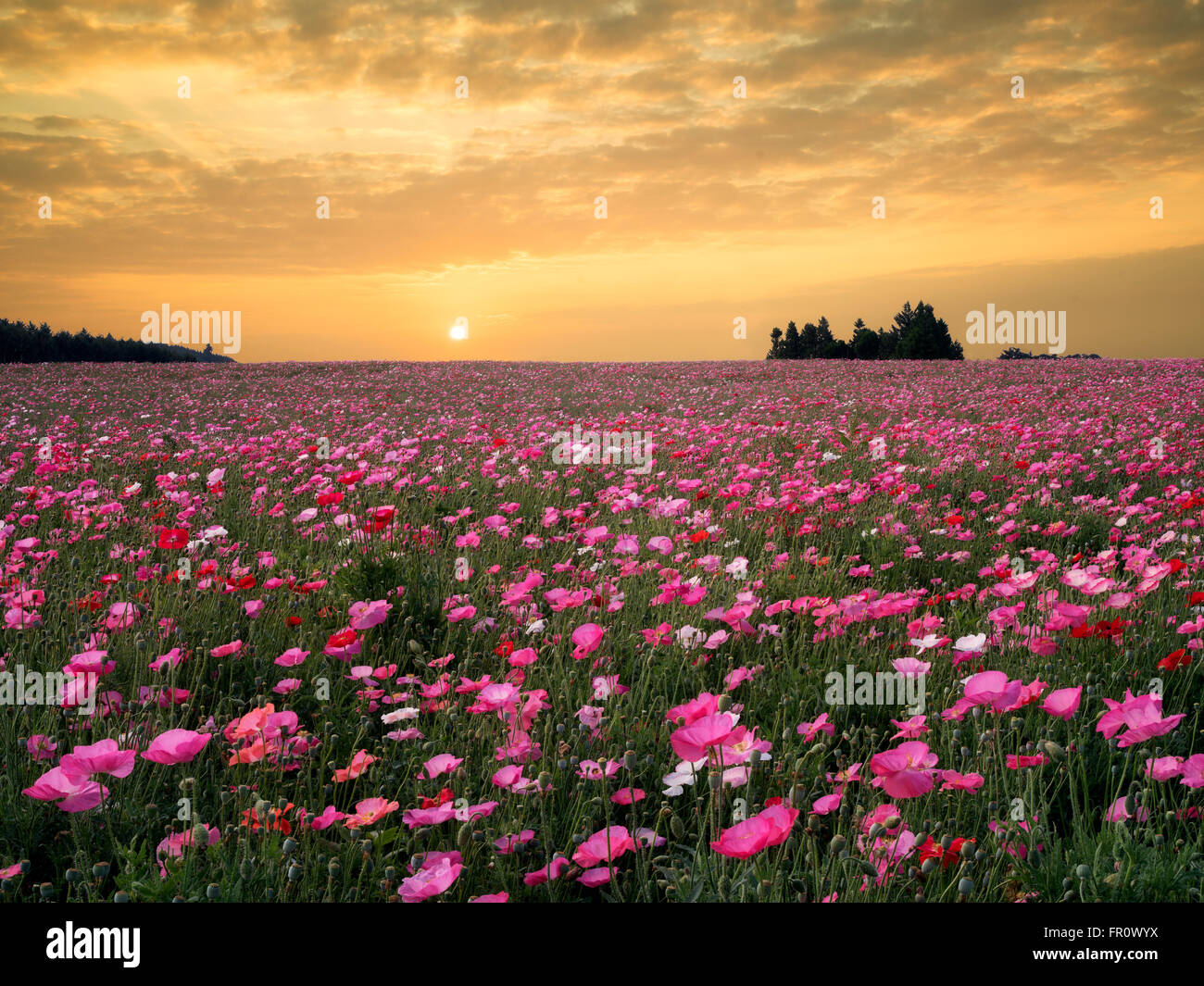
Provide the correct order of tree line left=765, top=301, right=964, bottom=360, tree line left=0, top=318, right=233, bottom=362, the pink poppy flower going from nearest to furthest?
the pink poppy flower, tree line left=0, top=318, right=233, bottom=362, tree line left=765, top=301, right=964, bottom=360

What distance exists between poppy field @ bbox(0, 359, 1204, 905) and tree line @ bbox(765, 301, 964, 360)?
38674mm

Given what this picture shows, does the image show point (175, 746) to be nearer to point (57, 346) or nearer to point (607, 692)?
point (607, 692)

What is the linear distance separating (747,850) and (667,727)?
3.66 feet

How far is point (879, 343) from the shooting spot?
49.8m

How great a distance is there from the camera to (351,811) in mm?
1962

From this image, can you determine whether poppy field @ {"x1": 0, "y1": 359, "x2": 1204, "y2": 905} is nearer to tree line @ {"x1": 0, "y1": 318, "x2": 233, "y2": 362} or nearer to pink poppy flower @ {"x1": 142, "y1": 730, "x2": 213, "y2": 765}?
pink poppy flower @ {"x1": 142, "y1": 730, "x2": 213, "y2": 765}

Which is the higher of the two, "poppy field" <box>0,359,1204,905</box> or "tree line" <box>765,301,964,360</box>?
"tree line" <box>765,301,964,360</box>

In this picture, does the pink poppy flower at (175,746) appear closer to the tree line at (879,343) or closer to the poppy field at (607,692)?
the poppy field at (607,692)

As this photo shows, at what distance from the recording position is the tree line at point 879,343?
47.7 metres

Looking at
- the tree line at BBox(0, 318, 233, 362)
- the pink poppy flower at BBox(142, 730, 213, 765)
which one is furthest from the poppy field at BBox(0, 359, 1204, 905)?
the tree line at BBox(0, 318, 233, 362)

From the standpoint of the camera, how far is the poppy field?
1533mm

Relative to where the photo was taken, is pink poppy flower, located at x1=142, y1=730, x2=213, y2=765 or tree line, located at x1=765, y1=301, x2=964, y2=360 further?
tree line, located at x1=765, y1=301, x2=964, y2=360

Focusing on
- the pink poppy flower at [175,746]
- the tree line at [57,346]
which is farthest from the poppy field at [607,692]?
the tree line at [57,346]

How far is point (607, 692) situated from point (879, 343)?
2048 inches
